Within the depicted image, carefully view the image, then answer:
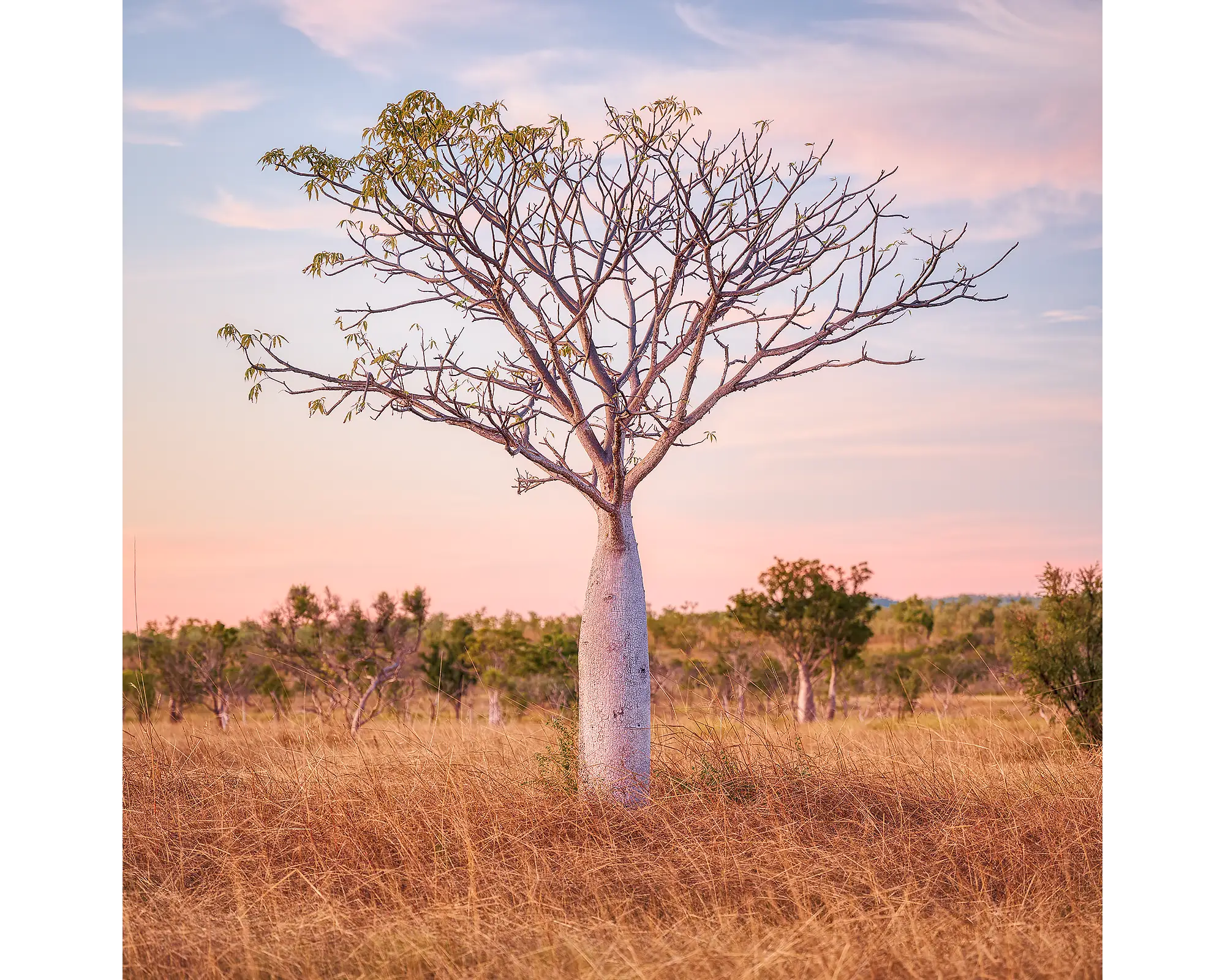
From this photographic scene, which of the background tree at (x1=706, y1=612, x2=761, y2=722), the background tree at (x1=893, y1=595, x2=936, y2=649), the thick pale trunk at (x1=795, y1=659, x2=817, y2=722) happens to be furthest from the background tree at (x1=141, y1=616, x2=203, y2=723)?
the background tree at (x1=893, y1=595, x2=936, y2=649)

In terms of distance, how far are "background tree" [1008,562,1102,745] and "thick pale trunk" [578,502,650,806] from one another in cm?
559

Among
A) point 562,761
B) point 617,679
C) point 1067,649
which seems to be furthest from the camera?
point 1067,649

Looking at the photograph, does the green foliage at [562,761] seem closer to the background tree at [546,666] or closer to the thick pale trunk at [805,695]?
the background tree at [546,666]

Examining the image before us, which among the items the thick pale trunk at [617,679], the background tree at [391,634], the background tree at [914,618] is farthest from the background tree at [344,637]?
the background tree at [914,618]

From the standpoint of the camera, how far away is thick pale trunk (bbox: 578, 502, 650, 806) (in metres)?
5.10

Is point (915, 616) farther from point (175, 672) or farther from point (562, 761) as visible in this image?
point (562, 761)

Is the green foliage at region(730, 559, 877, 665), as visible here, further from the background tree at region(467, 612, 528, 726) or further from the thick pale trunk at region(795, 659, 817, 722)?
the background tree at region(467, 612, 528, 726)

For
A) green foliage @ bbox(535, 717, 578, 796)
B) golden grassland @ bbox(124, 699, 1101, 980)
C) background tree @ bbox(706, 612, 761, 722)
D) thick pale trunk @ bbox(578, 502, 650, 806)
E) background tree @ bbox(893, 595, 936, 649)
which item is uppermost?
thick pale trunk @ bbox(578, 502, 650, 806)

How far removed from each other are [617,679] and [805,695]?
13445 mm

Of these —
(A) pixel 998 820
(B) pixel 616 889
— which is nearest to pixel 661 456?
(B) pixel 616 889

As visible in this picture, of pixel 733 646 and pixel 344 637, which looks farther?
pixel 733 646

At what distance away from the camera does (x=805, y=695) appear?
1784cm

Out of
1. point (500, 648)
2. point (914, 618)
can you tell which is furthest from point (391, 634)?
point (914, 618)
